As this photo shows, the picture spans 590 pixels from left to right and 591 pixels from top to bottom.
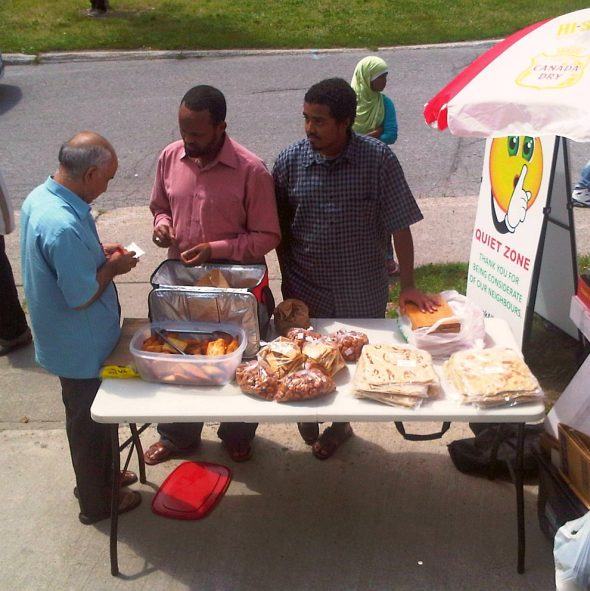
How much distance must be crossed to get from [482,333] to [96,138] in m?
1.75

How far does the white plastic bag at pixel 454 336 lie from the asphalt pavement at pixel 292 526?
80cm

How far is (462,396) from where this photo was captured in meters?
2.95

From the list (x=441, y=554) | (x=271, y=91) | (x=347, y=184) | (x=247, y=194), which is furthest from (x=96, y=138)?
(x=271, y=91)

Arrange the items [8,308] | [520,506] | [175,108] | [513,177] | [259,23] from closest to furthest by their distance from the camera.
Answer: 1. [520,506]
2. [513,177]
3. [8,308]
4. [175,108]
5. [259,23]

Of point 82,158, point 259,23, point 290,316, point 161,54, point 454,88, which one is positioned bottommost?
point 161,54

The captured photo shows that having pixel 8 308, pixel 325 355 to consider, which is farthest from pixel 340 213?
pixel 8 308

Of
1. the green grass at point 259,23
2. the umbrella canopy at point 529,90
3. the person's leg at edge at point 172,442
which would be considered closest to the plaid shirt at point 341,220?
the umbrella canopy at point 529,90

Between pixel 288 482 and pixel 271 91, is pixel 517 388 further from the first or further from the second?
pixel 271 91

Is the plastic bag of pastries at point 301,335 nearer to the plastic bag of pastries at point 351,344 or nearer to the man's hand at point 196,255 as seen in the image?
the plastic bag of pastries at point 351,344

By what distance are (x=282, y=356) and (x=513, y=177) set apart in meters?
2.09

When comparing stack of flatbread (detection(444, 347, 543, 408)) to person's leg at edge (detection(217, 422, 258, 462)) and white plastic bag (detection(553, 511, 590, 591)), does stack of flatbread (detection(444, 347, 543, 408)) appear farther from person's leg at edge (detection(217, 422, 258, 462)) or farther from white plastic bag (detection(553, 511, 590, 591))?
person's leg at edge (detection(217, 422, 258, 462))

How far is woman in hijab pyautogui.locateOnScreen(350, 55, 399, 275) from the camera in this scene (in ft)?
18.9

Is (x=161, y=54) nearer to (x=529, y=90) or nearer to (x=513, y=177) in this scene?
(x=513, y=177)

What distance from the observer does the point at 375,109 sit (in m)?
5.75
